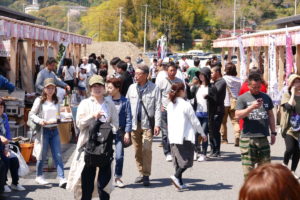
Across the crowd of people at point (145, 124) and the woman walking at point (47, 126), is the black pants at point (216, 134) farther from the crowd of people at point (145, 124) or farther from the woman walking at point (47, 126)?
the woman walking at point (47, 126)

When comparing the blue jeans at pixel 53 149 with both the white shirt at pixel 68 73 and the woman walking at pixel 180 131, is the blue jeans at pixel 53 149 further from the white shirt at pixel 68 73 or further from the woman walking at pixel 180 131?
the white shirt at pixel 68 73

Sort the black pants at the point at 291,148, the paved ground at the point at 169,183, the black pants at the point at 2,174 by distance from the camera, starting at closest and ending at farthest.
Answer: the black pants at the point at 2,174 < the paved ground at the point at 169,183 < the black pants at the point at 291,148

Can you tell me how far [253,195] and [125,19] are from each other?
97.2 metres

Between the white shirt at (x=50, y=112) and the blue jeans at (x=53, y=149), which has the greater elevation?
the white shirt at (x=50, y=112)

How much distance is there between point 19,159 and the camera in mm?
8188

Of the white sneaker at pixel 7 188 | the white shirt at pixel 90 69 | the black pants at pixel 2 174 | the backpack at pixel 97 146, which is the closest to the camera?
the backpack at pixel 97 146

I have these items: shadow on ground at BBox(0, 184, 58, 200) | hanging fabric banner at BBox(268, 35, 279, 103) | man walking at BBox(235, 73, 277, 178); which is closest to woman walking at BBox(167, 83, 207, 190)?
man walking at BBox(235, 73, 277, 178)

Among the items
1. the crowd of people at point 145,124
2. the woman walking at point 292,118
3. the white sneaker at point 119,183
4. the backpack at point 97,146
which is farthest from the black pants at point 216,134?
the backpack at point 97,146

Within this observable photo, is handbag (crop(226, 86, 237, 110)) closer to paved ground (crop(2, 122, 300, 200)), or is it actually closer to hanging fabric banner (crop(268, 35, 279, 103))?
paved ground (crop(2, 122, 300, 200))

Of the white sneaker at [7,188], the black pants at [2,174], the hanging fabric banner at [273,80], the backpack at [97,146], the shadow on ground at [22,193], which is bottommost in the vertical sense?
the shadow on ground at [22,193]

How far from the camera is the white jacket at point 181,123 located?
8.12m

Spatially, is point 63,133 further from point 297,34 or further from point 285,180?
point 285,180

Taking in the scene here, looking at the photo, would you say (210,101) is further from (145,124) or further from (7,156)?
(7,156)

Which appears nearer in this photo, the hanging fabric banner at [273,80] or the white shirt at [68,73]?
the hanging fabric banner at [273,80]
